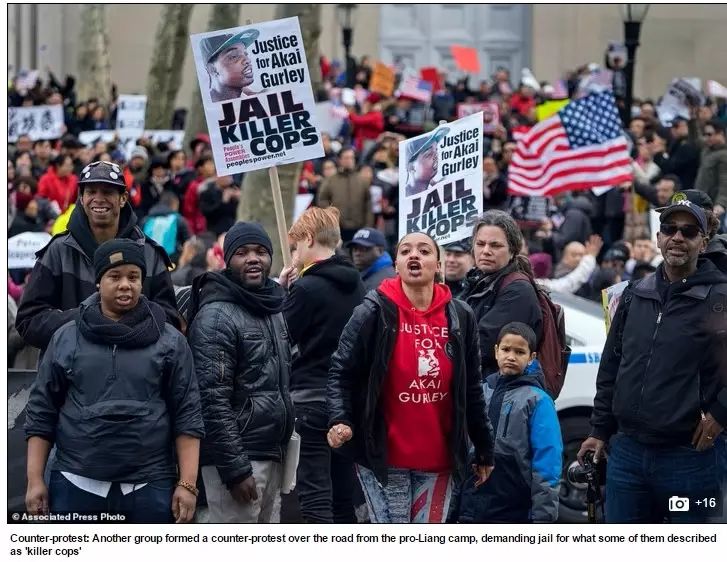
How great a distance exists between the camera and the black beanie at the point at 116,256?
242 inches

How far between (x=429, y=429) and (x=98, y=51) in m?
29.1

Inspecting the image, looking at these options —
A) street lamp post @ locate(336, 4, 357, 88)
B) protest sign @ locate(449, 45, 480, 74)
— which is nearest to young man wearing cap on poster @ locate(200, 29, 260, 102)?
street lamp post @ locate(336, 4, 357, 88)

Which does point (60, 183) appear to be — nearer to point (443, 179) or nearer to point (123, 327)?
point (443, 179)

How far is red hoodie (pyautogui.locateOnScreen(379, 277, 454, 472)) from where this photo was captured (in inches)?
256

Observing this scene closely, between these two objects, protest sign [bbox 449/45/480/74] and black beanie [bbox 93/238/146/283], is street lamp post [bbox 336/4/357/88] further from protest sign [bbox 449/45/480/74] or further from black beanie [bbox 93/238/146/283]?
black beanie [bbox 93/238/146/283]

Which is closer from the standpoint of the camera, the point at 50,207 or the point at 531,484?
the point at 531,484

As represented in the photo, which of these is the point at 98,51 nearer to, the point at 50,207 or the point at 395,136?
the point at 395,136

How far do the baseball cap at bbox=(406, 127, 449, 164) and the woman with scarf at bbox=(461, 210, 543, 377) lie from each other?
1.55 m

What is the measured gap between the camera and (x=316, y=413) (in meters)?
7.86

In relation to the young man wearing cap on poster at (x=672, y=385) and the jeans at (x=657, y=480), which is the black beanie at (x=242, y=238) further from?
the jeans at (x=657, y=480)

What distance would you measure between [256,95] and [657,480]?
3244 millimetres

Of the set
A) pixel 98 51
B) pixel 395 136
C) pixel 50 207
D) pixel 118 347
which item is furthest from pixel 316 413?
pixel 98 51

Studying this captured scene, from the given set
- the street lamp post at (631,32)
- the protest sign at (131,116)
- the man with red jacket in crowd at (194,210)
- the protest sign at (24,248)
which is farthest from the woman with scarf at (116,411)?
the protest sign at (131,116)
